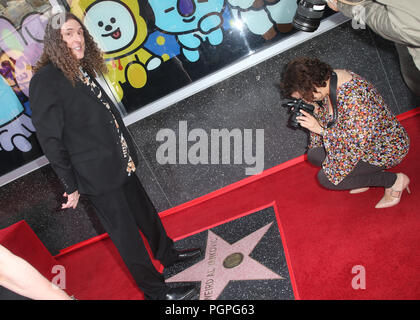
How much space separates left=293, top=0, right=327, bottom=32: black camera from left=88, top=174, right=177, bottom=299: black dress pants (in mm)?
1178

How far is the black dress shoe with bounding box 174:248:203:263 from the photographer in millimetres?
2115

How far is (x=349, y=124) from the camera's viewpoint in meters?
1.74

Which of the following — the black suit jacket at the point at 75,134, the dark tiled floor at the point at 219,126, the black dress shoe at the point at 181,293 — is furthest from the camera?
the dark tiled floor at the point at 219,126

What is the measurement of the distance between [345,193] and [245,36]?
1280mm

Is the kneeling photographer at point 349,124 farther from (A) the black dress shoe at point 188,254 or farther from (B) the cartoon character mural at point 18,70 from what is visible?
(B) the cartoon character mural at point 18,70

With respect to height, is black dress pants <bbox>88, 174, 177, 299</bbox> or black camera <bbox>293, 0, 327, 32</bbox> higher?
black camera <bbox>293, 0, 327, 32</bbox>

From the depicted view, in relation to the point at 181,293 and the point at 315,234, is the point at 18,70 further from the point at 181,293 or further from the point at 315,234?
the point at 315,234

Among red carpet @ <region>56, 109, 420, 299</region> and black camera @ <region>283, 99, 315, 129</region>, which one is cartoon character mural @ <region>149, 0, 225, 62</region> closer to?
black camera @ <region>283, 99, 315, 129</region>

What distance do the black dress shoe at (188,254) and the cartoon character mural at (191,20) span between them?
1.39 metres

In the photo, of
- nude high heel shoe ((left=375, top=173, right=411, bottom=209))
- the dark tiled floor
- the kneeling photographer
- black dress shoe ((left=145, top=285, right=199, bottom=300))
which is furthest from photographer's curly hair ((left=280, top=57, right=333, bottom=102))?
black dress shoe ((left=145, top=285, right=199, bottom=300))

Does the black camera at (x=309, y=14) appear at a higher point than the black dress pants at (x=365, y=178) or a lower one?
higher

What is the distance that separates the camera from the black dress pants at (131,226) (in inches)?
66.7

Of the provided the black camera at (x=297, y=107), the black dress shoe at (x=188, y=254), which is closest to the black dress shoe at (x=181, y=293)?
the black dress shoe at (x=188, y=254)
